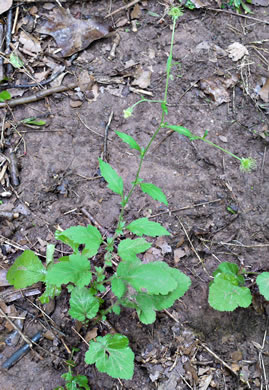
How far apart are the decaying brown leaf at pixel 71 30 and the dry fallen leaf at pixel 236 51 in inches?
51.5

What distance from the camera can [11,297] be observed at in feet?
8.27

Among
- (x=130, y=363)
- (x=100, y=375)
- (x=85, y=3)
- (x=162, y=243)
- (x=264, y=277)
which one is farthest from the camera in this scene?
(x=85, y=3)

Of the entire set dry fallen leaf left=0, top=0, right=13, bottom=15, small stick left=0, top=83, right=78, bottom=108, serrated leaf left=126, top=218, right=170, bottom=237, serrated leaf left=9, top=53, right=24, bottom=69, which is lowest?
serrated leaf left=126, top=218, right=170, bottom=237

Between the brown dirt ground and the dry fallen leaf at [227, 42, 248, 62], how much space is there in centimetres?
6

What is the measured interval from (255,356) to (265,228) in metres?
1.01

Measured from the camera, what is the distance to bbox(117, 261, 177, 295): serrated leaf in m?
1.98

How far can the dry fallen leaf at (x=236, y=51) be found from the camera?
12.2 ft

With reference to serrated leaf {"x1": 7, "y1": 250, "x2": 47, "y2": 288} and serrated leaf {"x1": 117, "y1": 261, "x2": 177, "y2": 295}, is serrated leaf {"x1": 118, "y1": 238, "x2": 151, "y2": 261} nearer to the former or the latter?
serrated leaf {"x1": 117, "y1": 261, "x2": 177, "y2": 295}

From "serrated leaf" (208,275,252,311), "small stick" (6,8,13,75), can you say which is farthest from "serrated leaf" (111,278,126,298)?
"small stick" (6,8,13,75)

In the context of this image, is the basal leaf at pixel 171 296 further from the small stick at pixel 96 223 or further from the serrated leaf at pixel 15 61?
the serrated leaf at pixel 15 61

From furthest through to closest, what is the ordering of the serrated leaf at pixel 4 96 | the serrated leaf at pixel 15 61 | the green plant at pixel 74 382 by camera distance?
the serrated leaf at pixel 15 61 → the serrated leaf at pixel 4 96 → the green plant at pixel 74 382

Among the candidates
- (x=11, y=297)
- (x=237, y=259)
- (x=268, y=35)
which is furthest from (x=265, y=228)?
→ (x=268, y=35)

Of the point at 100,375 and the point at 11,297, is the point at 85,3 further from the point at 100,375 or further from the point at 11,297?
the point at 100,375

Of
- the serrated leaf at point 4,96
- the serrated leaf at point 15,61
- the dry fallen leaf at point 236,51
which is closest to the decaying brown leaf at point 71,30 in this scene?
the serrated leaf at point 15,61
